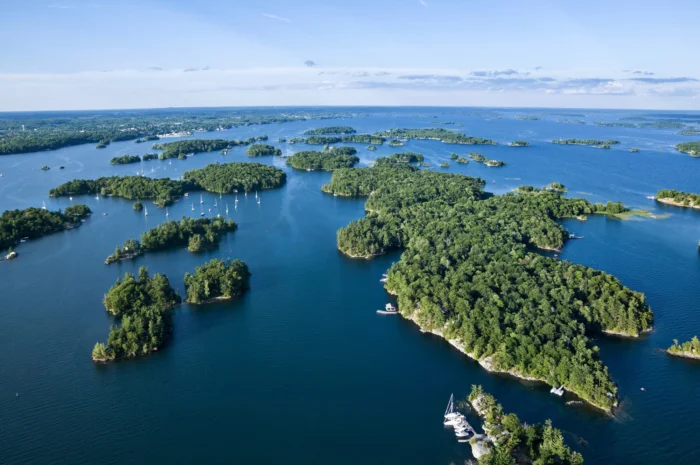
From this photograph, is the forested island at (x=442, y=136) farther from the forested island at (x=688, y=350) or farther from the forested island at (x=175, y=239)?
the forested island at (x=688, y=350)

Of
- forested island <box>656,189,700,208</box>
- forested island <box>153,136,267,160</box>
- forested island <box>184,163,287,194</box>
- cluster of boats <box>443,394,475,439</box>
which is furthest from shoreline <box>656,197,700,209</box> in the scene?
forested island <box>153,136,267,160</box>

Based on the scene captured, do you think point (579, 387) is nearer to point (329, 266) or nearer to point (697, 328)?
point (697, 328)

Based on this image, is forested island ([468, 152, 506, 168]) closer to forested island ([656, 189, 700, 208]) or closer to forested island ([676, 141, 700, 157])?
forested island ([656, 189, 700, 208])

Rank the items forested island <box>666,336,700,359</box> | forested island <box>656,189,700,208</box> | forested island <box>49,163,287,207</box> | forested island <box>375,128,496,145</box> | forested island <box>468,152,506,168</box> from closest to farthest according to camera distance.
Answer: forested island <box>666,336,700,359</box> → forested island <box>656,189,700,208</box> → forested island <box>49,163,287,207</box> → forested island <box>468,152,506,168</box> → forested island <box>375,128,496,145</box>

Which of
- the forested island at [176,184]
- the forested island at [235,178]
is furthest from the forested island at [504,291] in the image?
the forested island at [176,184]

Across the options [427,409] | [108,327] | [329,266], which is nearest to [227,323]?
[108,327]

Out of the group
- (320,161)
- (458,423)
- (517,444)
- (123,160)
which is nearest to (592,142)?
(320,161)

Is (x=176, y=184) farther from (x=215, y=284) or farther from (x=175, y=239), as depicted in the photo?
(x=215, y=284)
